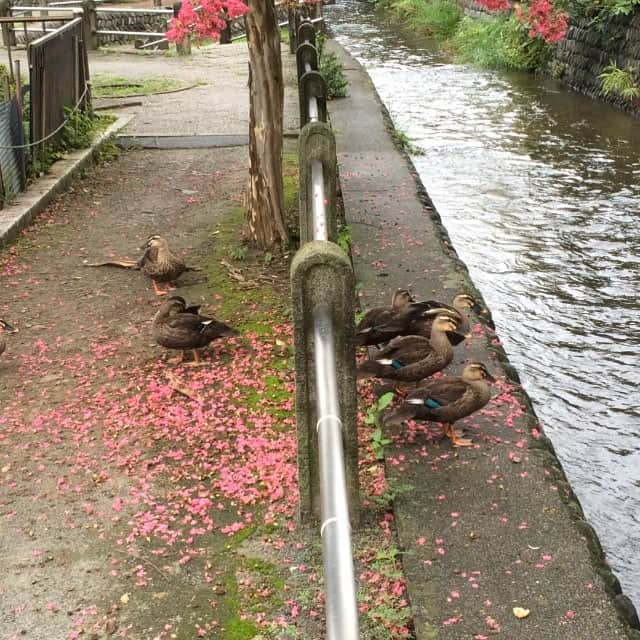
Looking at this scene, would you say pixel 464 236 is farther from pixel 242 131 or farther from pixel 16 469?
pixel 16 469

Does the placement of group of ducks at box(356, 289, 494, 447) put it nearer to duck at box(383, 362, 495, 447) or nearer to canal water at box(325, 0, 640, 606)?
duck at box(383, 362, 495, 447)

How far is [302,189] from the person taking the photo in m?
7.14

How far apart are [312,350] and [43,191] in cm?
675

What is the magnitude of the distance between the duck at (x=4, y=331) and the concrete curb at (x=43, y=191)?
199 cm

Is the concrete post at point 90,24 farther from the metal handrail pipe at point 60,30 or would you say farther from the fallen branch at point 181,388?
the fallen branch at point 181,388

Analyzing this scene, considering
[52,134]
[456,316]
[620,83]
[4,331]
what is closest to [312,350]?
[456,316]

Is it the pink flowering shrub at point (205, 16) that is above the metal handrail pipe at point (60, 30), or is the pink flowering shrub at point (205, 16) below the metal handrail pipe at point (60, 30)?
above

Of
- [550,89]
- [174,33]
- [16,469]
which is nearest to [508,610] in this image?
[16,469]

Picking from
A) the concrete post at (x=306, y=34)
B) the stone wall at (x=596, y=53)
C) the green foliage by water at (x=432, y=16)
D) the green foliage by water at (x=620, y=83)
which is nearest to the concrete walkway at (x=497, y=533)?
the concrete post at (x=306, y=34)

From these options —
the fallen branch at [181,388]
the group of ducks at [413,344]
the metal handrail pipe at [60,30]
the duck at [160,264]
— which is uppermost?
the metal handrail pipe at [60,30]

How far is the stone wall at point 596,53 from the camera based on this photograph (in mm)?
17047

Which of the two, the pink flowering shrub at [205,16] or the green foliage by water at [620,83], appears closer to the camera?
the pink flowering shrub at [205,16]

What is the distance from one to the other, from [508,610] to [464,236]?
7399mm

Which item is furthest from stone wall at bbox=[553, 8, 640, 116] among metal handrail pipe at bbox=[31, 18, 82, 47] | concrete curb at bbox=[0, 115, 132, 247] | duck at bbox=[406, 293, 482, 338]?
duck at bbox=[406, 293, 482, 338]
